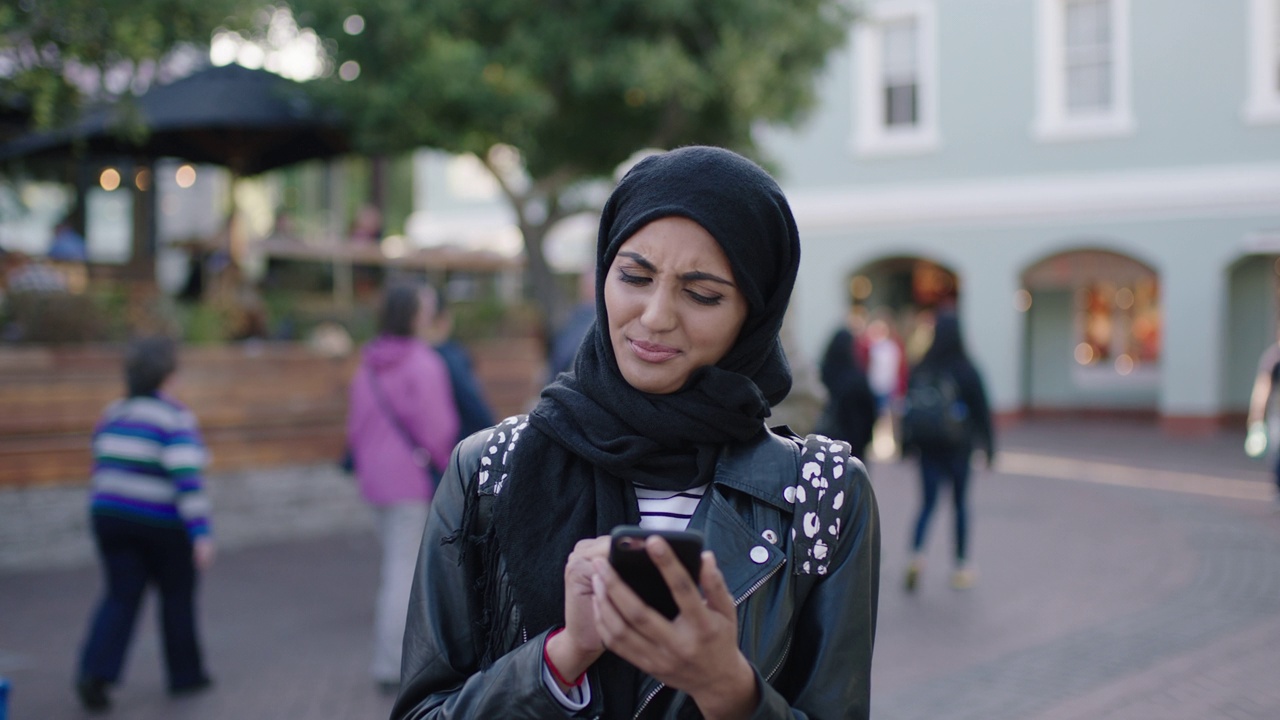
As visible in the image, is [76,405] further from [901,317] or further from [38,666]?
[901,317]

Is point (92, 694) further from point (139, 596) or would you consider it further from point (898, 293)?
point (898, 293)

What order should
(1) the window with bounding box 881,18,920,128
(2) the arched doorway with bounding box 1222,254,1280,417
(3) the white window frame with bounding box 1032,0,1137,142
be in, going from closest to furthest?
(3) the white window frame with bounding box 1032,0,1137,142 < (2) the arched doorway with bounding box 1222,254,1280,417 < (1) the window with bounding box 881,18,920,128

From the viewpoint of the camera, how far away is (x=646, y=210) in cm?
178

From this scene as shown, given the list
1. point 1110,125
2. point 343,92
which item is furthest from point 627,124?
point 1110,125

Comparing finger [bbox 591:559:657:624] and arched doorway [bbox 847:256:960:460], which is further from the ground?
arched doorway [bbox 847:256:960:460]

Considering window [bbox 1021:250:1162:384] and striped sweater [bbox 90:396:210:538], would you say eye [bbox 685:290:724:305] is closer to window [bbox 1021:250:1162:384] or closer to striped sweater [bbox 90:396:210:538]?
striped sweater [bbox 90:396:210:538]

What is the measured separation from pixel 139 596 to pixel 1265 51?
18510 millimetres

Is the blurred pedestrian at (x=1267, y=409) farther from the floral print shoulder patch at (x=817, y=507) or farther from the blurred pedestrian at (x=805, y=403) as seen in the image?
the floral print shoulder patch at (x=817, y=507)

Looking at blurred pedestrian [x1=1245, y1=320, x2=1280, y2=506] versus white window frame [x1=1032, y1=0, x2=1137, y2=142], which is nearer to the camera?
blurred pedestrian [x1=1245, y1=320, x2=1280, y2=506]

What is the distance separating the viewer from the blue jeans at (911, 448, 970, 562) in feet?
27.6

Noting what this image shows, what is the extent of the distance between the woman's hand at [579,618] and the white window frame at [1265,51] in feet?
64.2

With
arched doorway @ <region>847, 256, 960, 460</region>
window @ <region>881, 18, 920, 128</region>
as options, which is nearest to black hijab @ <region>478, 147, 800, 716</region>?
arched doorway @ <region>847, 256, 960, 460</region>

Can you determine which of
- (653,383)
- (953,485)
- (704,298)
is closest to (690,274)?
(704,298)

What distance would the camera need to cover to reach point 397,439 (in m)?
6.02
